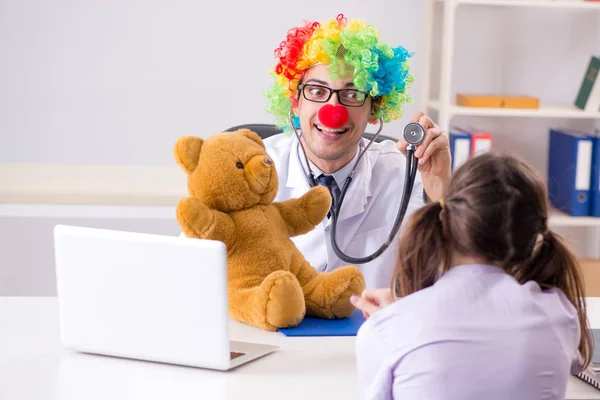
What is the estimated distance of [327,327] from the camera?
1.59 m

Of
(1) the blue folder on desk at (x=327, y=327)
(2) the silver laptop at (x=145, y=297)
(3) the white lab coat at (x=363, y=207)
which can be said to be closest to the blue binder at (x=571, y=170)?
(3) the white lab coat at (x=363, y=207)

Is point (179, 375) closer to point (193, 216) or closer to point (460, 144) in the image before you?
point (193, 216)

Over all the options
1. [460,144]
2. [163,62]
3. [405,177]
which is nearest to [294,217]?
[405,177]

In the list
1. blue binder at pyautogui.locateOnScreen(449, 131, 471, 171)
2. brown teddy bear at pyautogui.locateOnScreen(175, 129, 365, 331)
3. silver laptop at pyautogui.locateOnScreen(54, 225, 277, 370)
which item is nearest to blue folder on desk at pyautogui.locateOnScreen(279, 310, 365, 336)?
brown teddy bear at pyautogui.locateOnScreen(175, 129, 365, 331)

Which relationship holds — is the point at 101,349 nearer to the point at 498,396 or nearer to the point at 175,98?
the point at 498,396

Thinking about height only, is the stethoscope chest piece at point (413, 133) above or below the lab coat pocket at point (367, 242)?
above

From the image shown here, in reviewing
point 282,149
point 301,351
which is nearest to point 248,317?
point 301,351

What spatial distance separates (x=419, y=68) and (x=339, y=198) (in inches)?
60.4

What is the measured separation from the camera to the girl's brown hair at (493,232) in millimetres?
1088

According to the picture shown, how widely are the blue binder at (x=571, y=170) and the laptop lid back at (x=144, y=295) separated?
2.08 m

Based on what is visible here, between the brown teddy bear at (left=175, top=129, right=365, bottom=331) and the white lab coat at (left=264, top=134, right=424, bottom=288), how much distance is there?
42 centimetres

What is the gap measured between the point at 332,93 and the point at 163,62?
1.49 meters

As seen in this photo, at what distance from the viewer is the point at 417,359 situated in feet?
3.50

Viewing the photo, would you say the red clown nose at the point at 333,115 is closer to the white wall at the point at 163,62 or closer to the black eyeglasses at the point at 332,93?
the black eyeglasses at the point at 332,93
